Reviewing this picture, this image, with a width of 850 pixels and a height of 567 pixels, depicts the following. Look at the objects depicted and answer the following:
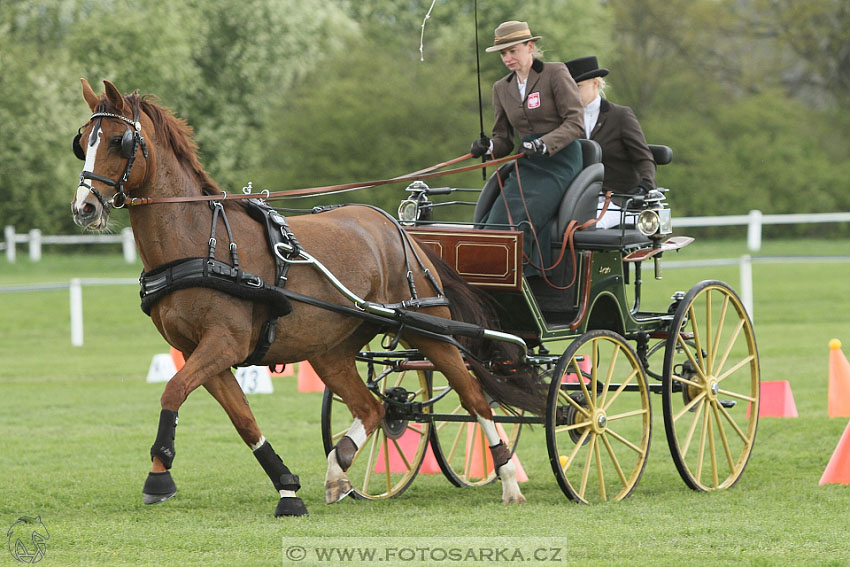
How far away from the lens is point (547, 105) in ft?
23.6

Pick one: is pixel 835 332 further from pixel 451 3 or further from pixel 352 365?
pixel 451 3

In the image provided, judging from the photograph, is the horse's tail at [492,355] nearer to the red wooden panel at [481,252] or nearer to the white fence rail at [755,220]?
the red wooden panel at [481,252]

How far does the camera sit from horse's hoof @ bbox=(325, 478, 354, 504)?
259 inches

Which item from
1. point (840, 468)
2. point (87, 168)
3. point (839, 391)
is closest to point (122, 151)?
point (87, 168)

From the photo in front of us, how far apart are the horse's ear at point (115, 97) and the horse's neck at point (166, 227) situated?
1.08 ft

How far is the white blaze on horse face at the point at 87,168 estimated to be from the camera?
5.64 m

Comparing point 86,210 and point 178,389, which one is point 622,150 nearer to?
point 178,389

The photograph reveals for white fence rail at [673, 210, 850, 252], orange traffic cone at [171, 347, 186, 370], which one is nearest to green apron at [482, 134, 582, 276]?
orange traffic cone at [171, 347, 186, 370]

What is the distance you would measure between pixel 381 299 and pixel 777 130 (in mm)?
34143

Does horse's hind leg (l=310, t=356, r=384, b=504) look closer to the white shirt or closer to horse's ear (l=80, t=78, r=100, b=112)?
horse's ear (l=80, t=78, r=100, b=112)

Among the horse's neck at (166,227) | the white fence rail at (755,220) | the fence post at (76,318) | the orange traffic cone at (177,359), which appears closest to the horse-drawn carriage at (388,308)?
the horse's neck at (166,227)

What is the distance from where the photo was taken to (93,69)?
34.6 meters

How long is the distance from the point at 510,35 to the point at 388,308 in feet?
5.83

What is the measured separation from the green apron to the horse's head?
216cm
